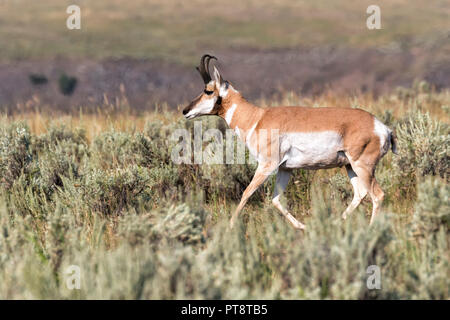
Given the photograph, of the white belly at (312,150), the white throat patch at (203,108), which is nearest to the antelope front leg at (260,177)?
the white belly at (312,150)

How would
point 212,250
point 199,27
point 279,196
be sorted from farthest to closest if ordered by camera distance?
point 199,27
point 279,196
point 212,250

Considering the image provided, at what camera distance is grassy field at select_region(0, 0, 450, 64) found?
3900cm

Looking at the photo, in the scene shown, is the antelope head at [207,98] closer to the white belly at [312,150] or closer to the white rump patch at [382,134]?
the white belly at [312,150]

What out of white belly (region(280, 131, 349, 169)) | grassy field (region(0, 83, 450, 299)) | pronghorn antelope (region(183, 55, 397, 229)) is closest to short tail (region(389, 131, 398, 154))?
pronghorn antelope (region(183, 55, 397, 229))

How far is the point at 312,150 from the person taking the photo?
592cm

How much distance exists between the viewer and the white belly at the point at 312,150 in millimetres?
5875

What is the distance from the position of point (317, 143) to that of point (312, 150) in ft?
0.29

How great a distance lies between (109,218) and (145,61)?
1117 inches

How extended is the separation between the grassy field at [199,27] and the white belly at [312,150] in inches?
1233

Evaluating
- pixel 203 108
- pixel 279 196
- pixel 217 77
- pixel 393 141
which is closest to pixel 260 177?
pixel 279 196

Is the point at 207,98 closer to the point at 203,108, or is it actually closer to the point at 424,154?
the point at 203,108

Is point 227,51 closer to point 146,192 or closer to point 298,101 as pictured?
point 298,101

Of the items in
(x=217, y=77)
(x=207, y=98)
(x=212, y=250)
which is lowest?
(x=212, y=250)
